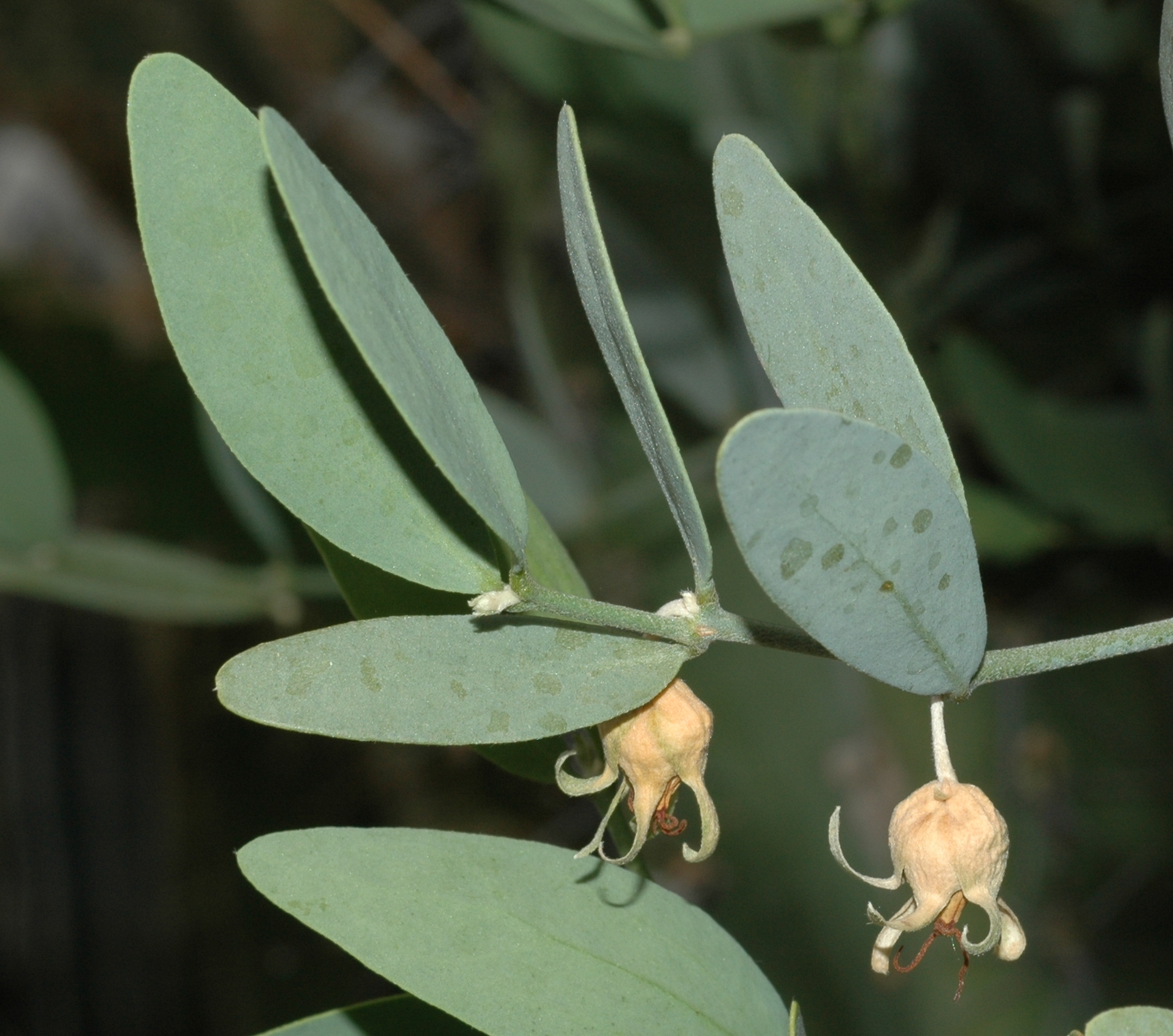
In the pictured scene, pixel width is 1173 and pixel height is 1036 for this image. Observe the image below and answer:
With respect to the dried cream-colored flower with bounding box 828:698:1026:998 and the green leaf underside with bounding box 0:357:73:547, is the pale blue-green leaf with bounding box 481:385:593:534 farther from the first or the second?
the dried cream-colored flower with bounding box 828:698:1026:998

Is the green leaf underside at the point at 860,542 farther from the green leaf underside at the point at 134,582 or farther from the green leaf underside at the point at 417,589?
the green leaf underside at the point at 134,582

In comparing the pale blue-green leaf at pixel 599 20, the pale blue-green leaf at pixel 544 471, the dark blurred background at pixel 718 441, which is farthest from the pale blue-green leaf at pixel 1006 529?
the pale blue-green leaf at pixel 599 20

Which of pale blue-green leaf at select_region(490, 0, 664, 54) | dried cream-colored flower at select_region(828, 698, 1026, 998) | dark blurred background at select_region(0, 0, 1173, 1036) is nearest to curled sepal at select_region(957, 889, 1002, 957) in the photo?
dried cream-colored flower at select_region(828, 698, 1026, 998)

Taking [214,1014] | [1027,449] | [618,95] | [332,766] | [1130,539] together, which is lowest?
[214,1014]

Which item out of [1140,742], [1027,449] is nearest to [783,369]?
[1027,449]

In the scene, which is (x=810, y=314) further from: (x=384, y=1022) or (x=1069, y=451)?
(x=1069, y=451)

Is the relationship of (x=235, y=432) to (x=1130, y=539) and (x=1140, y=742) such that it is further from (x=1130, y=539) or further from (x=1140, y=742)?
(x=1140, y=742)

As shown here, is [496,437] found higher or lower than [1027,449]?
higher
